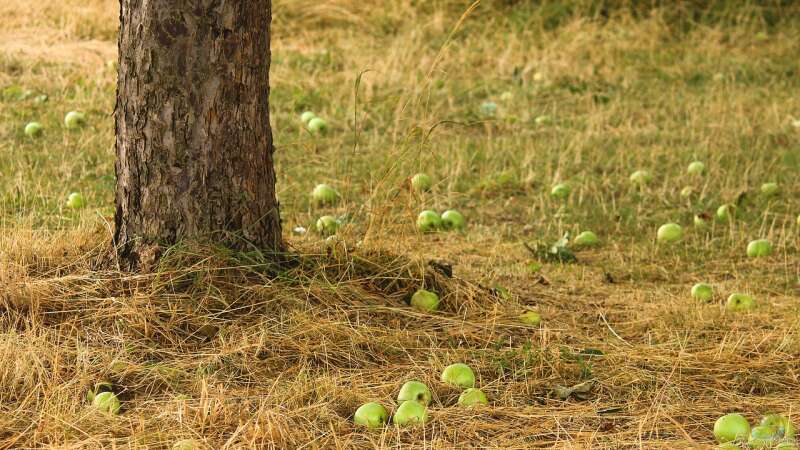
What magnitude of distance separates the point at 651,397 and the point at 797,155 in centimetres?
403

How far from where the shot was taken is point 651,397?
11.8ft

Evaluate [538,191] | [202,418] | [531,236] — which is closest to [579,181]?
[538,191]

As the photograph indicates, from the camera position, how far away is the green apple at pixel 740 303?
4613 millimetres

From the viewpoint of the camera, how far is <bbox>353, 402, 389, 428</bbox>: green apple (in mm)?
3242

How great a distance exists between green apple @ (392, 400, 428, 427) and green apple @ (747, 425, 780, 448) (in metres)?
0.91

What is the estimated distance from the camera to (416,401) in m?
3.37

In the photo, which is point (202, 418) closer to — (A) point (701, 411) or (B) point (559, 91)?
(A) point (701, 411)

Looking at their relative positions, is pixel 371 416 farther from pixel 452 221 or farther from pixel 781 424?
pixel 452 221

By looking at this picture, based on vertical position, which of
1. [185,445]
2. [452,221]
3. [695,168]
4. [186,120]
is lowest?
[452,221]

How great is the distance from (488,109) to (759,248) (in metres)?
2.98

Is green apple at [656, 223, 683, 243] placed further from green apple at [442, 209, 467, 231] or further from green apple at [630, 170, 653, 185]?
green apple at [442, 209, 467, 231]

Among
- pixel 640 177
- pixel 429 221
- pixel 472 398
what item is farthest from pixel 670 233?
pixel 472 398

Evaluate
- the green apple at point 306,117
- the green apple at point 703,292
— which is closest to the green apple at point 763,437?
the green apple at point 703,292

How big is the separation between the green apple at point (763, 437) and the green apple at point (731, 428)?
34mm
